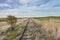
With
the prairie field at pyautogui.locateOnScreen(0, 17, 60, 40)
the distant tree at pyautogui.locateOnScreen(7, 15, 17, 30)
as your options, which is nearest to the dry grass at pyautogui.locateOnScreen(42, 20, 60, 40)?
the prairie field at pyautogui.locateOnScreen(0, 17, 60, 40)

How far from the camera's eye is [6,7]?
2.32m

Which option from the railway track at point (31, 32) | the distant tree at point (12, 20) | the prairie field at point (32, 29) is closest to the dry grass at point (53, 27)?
the prairie field at point (32, 29)

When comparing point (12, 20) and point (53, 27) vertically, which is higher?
point (12, 20)

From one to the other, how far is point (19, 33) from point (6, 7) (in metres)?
0.50

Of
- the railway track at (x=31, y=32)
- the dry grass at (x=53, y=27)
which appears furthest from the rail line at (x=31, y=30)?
the dry grass at (x=53, y=27)

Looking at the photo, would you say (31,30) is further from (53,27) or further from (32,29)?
(53,27)

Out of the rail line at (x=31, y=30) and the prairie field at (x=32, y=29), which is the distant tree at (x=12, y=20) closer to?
the prairie field at (x=32, y=29)

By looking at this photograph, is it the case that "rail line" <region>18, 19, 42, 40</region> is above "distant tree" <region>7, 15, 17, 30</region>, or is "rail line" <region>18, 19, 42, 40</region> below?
below

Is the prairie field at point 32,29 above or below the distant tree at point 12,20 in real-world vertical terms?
below

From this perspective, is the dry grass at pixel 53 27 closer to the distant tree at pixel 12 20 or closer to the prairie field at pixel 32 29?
the prairie field at pixel 32 29

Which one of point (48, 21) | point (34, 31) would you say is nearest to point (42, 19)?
point (48, 21)

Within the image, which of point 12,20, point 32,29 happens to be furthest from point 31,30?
point 12,20

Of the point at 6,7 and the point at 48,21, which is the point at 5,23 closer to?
the point at 6,7

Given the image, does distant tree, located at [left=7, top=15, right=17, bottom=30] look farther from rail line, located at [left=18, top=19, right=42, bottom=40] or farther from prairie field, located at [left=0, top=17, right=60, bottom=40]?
rail line, located at [left=18, top=19, right=42, bottom=40]
